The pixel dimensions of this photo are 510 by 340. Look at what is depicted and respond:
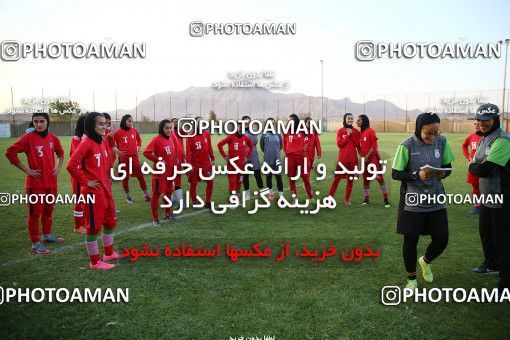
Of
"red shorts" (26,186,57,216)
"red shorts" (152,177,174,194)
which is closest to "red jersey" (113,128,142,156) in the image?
"red shorts" (152,177,174,194)

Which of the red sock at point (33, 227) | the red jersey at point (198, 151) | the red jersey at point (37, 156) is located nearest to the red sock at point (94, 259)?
the red sock at point (33, 227)

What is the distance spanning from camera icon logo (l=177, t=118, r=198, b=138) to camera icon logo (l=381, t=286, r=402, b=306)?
581 centimetres

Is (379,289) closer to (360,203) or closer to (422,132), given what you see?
(422,132)

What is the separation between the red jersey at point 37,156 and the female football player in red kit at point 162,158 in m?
1.76

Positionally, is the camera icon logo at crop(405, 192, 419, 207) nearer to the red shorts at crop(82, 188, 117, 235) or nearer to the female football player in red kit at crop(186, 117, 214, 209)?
the red shorts at crop(82, 188, 117, 235)

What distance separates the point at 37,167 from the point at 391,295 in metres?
5.64

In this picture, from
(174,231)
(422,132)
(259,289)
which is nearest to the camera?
(422,132)

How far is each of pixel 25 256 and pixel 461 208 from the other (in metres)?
9.16

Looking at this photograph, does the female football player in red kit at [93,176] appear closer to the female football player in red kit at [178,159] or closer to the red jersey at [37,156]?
the red jersey at [37,156]

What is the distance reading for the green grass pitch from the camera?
3.90 meters

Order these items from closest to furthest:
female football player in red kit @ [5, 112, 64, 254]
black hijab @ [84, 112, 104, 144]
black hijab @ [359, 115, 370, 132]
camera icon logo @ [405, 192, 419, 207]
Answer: camera icon logo @ [405, 192, 419, 207], black hijab @ [84, 112, 104, 144], female football player in red kit @ [5, 112, 64, 254], black hijab @ [359, 115, 370, 132]

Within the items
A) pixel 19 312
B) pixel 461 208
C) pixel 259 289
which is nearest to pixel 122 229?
pixel 19 312

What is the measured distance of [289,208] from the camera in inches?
368

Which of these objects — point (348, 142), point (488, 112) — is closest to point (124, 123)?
point (348, 142)
